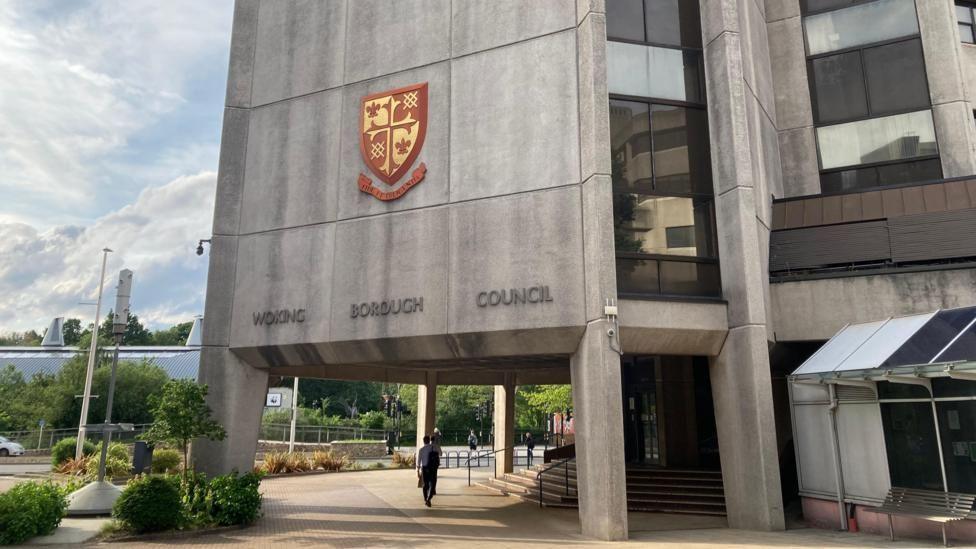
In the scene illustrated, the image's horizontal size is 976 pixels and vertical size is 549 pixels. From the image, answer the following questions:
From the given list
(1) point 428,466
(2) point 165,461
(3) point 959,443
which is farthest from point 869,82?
(2) point 165,461

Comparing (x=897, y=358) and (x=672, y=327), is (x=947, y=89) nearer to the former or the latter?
(x=897, y=358)

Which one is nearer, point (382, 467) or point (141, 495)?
point (141, 495)

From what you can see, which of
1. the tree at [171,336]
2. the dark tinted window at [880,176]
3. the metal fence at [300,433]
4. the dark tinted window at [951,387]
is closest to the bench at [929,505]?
the dark tinted window at [951,387]

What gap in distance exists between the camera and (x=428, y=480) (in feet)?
59.2

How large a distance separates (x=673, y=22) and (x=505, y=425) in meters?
17.5

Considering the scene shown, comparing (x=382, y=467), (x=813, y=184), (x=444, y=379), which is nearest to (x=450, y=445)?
(x=382, y=467)

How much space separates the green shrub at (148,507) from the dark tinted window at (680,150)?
41.8ft

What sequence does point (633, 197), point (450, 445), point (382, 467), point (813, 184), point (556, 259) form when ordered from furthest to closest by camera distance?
1. point (450, 445)
2. point (382, 467)
3. point (813, 184)
4. point (633, 197)
5. point (556, 259)

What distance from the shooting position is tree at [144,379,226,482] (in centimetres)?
1379

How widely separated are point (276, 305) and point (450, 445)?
4613 centimetres

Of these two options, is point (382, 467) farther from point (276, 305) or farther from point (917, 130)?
point (917, 130)

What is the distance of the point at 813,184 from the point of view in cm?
1895

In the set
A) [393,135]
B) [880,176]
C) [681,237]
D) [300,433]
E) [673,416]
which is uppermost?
[393,135]

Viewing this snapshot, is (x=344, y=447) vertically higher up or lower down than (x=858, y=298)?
lower down
